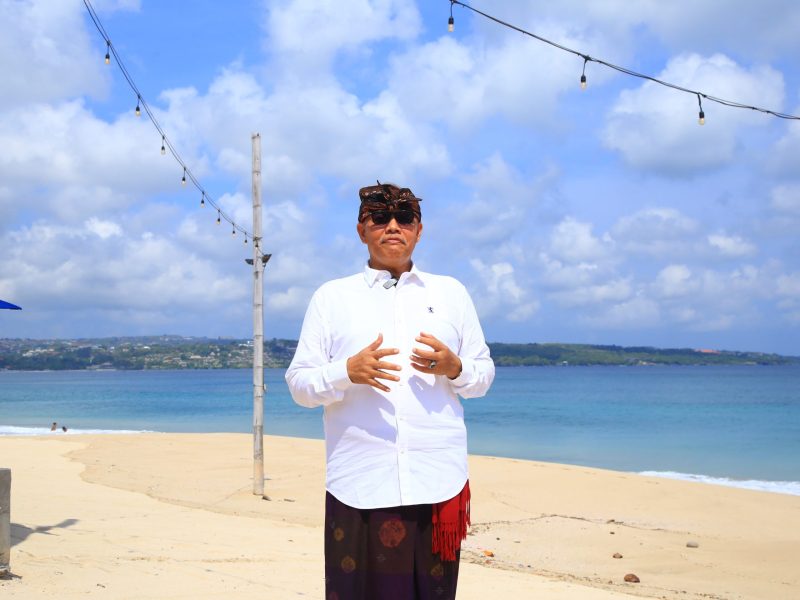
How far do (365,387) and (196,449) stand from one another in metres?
18.1

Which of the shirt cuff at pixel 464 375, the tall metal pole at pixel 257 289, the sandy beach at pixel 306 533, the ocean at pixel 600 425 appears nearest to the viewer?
the shirt cuff at pixel 464 375

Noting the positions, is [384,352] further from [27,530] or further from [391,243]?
[27,530]

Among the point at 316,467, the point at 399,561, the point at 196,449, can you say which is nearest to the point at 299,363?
the point at 399,561

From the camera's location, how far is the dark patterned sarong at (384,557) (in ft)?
8.63

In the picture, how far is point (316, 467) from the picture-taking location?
16234mm

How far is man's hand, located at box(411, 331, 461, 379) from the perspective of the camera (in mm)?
2611

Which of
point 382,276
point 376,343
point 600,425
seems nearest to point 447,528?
point 376,343

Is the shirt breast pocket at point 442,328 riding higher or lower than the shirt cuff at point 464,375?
higher

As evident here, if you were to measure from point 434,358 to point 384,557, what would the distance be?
0.61 m

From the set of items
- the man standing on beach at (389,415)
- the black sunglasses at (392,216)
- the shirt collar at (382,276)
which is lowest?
the man standing on beach at (389,415)

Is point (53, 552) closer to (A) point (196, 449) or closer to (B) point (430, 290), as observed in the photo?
(B) point (430, 290)

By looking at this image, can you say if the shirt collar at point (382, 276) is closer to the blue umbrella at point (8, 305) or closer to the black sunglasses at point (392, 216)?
the black sunglasses at point (392, 216)

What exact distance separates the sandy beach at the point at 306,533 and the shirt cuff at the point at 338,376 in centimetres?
325

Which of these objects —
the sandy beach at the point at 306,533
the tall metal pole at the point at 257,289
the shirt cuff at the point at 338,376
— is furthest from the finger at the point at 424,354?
the tall metal pole at the point at 257,289
